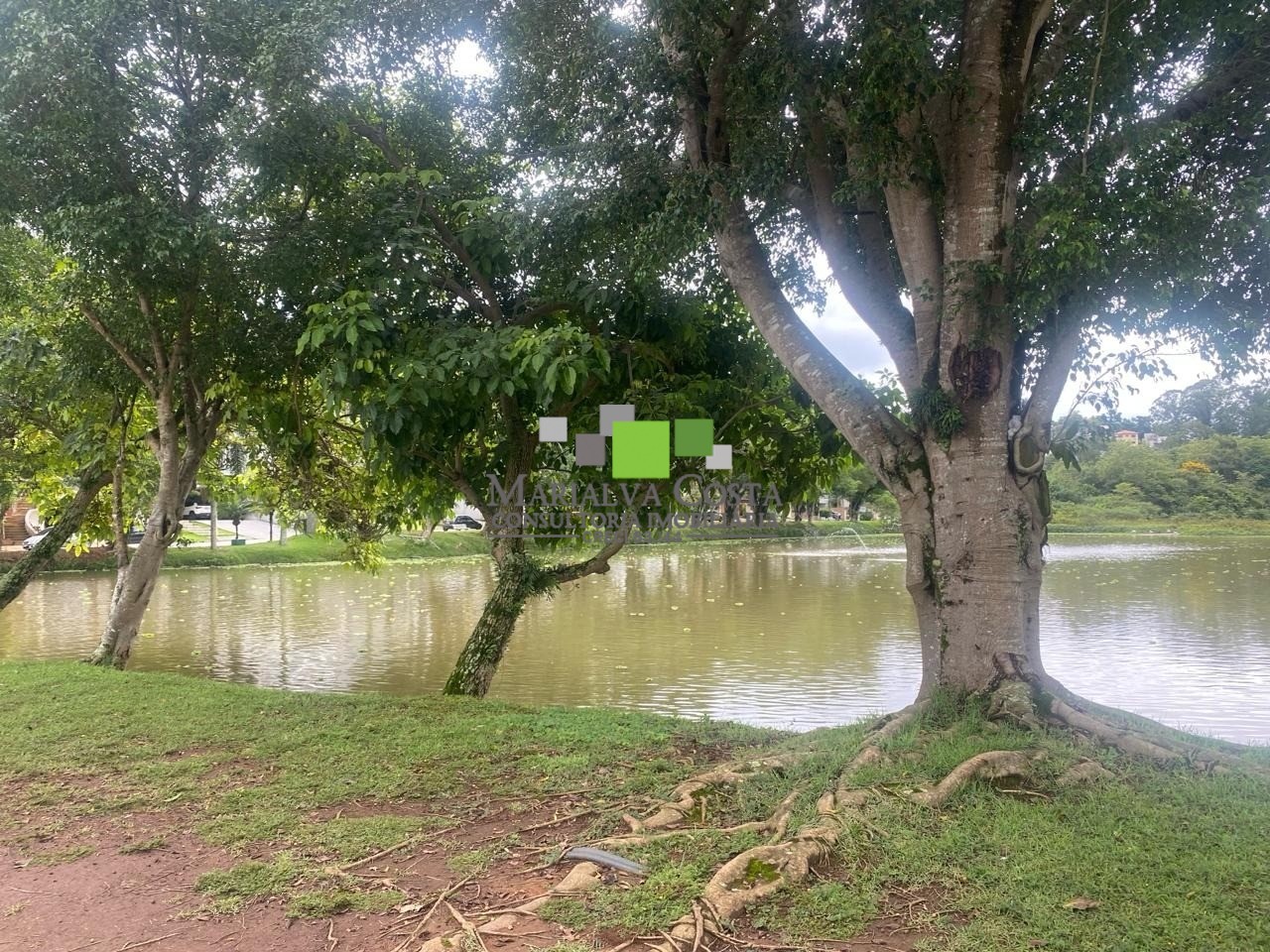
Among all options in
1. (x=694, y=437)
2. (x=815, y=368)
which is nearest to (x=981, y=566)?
(x=815, y=368)

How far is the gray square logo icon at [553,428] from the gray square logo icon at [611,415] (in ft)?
1.16

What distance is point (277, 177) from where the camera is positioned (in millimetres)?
6367

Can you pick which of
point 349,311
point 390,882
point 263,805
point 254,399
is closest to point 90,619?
point 254,399

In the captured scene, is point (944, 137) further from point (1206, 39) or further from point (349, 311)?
point (349, 311)

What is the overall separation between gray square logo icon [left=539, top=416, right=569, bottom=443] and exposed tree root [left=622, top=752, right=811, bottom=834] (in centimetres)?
323

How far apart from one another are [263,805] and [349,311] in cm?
300

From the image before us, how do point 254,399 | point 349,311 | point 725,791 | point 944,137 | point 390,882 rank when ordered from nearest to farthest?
point 390,882 < point 725,791 < point 944,137 < point 349,311 < point 254,399

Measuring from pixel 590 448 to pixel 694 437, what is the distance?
2.62 ft

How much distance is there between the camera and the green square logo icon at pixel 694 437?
21.1ft

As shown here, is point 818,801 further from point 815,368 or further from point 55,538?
point 55,538

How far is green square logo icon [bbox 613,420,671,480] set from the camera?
251 inches

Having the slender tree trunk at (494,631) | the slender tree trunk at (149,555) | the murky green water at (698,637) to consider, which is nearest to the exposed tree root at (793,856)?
the murky green water at (698,637)

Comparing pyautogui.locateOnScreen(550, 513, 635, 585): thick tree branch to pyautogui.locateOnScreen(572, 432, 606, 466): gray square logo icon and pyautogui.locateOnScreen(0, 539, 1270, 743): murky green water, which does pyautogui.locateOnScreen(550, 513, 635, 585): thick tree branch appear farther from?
pyautogui.locateOnScreen(0, 539, 1270, 743): murky green water

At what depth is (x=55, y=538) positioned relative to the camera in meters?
9.50
